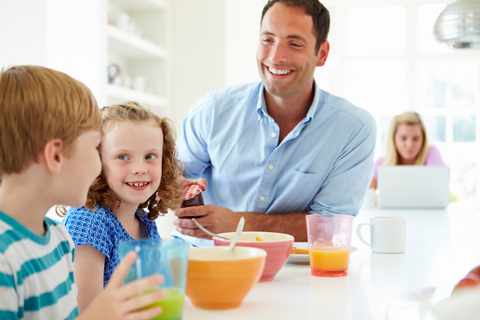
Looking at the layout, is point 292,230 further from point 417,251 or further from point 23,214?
point 23,214

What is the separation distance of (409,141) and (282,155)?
96.4 inches

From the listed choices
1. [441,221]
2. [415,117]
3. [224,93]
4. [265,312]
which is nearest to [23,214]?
[265,312]

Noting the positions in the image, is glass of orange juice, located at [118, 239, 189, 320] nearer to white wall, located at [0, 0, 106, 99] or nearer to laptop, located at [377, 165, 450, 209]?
laptop, located at [377, 165, 450, 209]

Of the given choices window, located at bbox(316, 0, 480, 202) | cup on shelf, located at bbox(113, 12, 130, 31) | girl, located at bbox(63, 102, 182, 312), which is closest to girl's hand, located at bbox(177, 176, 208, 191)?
girl, located at bbox(63, 102, 182, 312)

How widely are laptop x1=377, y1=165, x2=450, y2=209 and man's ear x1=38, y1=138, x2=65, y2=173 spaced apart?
231cm

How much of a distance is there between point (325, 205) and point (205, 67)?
8.52 ft

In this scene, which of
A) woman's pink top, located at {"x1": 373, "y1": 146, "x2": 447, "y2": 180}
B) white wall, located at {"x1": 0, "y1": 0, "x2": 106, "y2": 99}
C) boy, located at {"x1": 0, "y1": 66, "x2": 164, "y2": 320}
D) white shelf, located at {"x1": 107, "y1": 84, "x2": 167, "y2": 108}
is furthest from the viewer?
woman's pink top, located at {"x1": 373, "y1": 146, "x2": 447, "y2": 180}

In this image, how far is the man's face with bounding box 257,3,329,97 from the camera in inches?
65.7

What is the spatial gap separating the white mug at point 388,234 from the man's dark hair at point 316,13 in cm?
82

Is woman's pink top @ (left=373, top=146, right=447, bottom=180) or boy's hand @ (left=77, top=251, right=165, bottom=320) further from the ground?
woman's pink top @ (left=373, top=146, right=447, bottom=180)

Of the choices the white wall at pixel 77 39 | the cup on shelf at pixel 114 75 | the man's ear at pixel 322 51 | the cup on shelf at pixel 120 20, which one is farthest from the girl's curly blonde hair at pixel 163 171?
the cup on shelf at pixel 120 20

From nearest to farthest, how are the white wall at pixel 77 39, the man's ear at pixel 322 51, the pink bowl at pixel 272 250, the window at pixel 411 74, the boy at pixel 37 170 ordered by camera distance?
the boy at pixel 37 170 → the pink bowl at pixel 272 250 → the man's ear at pixel 322 51 → the white wall at pixel 77 39 → the window at pixel 411 74

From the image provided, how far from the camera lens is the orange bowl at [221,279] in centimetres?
67

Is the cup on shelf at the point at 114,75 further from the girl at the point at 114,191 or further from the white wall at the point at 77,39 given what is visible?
the girl at the point at 114,191
